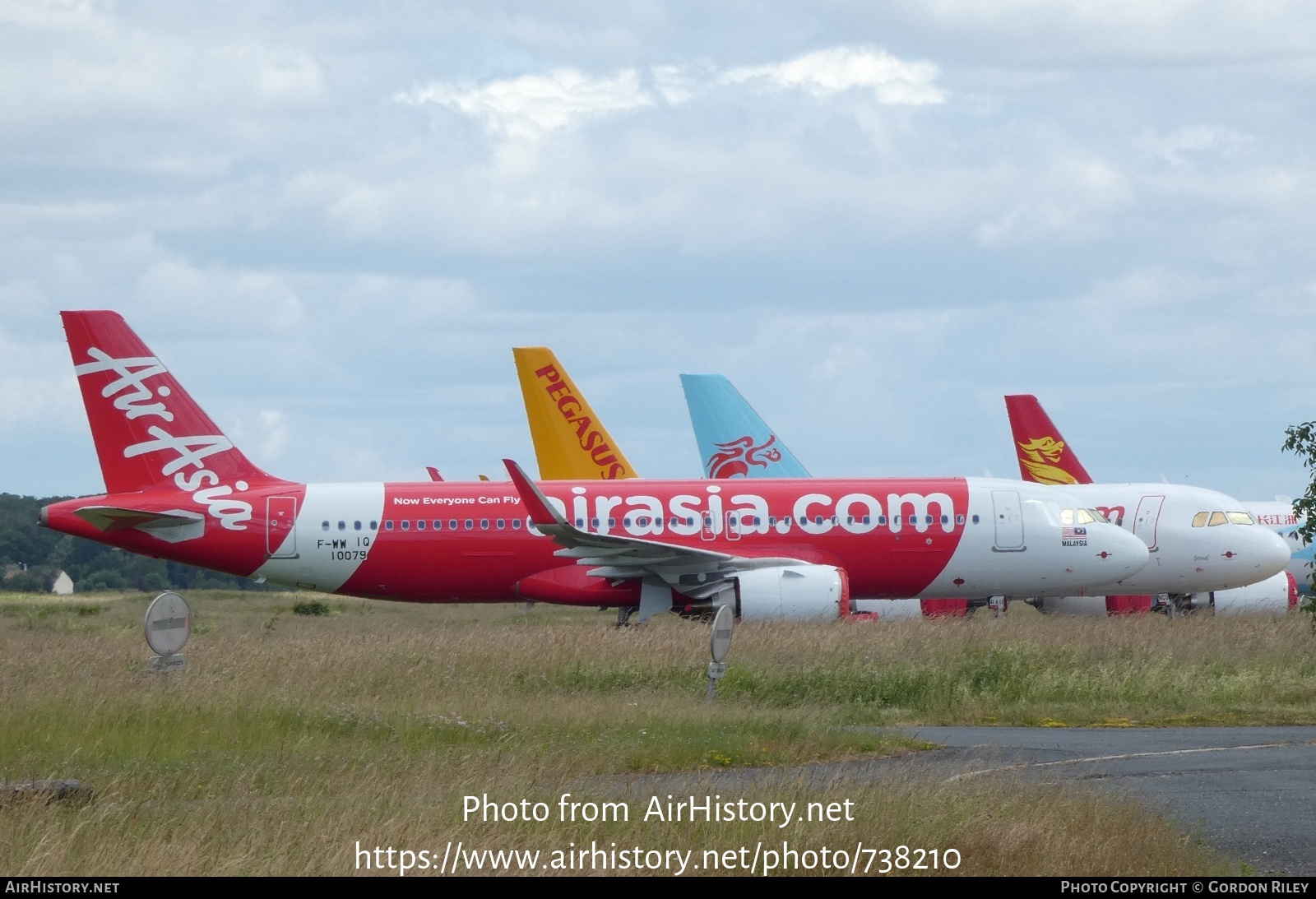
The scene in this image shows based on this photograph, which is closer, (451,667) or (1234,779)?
(1234,779)

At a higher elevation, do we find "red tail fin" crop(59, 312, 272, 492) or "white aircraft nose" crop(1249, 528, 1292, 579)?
"red tail fin" crop(59, 312, 272, 492)

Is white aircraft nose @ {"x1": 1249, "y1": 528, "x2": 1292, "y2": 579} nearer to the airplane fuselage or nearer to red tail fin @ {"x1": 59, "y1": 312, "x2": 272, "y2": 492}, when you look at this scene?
the airplane fuselage

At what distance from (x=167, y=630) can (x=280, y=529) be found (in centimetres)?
1379

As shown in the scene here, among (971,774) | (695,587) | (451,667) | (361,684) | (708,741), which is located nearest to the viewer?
(971,774)

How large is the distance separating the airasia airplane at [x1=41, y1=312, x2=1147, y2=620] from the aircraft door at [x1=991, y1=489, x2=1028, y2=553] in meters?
0.04

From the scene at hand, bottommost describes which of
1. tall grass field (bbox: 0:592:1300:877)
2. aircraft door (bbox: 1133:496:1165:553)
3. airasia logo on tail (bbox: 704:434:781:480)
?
tall grass field (bbox: 0:592:1300:877)

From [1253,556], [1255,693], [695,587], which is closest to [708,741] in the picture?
[1255,693]

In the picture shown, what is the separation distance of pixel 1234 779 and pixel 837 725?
4.86m

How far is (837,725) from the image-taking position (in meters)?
18.2

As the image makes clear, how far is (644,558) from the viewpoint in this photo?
3061 centimetres

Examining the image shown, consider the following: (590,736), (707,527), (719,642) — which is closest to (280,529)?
(707,527)

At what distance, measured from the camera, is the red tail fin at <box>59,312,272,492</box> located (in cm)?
3081

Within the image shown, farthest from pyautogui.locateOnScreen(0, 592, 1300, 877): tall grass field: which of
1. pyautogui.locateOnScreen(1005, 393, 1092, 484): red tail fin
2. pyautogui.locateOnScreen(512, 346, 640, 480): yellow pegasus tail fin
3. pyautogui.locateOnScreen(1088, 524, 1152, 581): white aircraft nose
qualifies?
pyautogui.locateOnScreen(1005, 393, 1092, 484): red tail fin

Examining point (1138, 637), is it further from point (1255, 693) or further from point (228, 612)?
point (228, 612)
